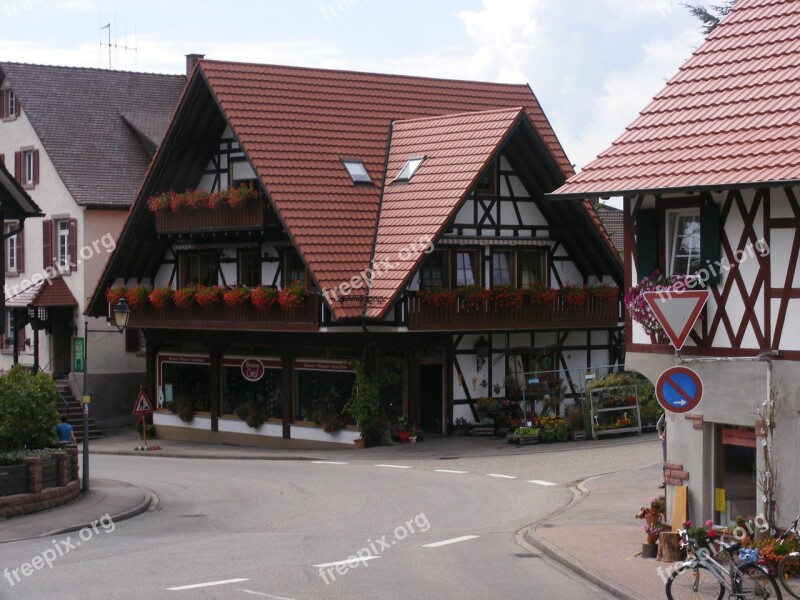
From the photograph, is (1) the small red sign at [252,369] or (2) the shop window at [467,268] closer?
(2) the shop window at [467,268]

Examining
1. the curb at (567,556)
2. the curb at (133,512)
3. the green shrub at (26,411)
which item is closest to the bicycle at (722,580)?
the curb at (567,556)

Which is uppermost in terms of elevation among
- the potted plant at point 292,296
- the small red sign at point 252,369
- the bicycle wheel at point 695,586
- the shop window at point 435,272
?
the shop window at point 435,272

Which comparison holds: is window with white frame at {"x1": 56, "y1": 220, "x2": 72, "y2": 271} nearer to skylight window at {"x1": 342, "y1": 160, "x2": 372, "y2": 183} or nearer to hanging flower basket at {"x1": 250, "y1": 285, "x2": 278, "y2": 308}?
hanging flower basket at {"x1": 250, "y1": 285, "x2": 278, "y2": 308}

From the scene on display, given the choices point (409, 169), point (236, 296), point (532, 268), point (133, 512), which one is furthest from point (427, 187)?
point (133, 512)

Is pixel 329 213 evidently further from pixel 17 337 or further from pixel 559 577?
pixel 559 577

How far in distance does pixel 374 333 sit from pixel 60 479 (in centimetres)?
1063

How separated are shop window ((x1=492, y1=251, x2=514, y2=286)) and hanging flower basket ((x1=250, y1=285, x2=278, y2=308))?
5.78 m

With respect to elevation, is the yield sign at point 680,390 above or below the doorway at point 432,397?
above

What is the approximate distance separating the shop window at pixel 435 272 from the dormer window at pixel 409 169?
2.47 meters

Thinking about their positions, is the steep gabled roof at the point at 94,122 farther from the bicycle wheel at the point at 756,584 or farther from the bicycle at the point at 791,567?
the bicycle wheel at the point at 756,584

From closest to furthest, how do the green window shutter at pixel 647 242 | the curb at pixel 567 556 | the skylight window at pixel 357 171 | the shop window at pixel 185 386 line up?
the curb at pixel 567 556, the green window shutter at pixel 647 242, the skylight window at pixel 357 171, the shop window at pixel 185 386

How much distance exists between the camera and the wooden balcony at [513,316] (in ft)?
105

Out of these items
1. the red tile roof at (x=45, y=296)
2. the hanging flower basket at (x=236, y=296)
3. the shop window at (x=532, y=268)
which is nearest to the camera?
the hanging flower basket at (x=236, y=296)

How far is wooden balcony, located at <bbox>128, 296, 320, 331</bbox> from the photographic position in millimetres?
32438
